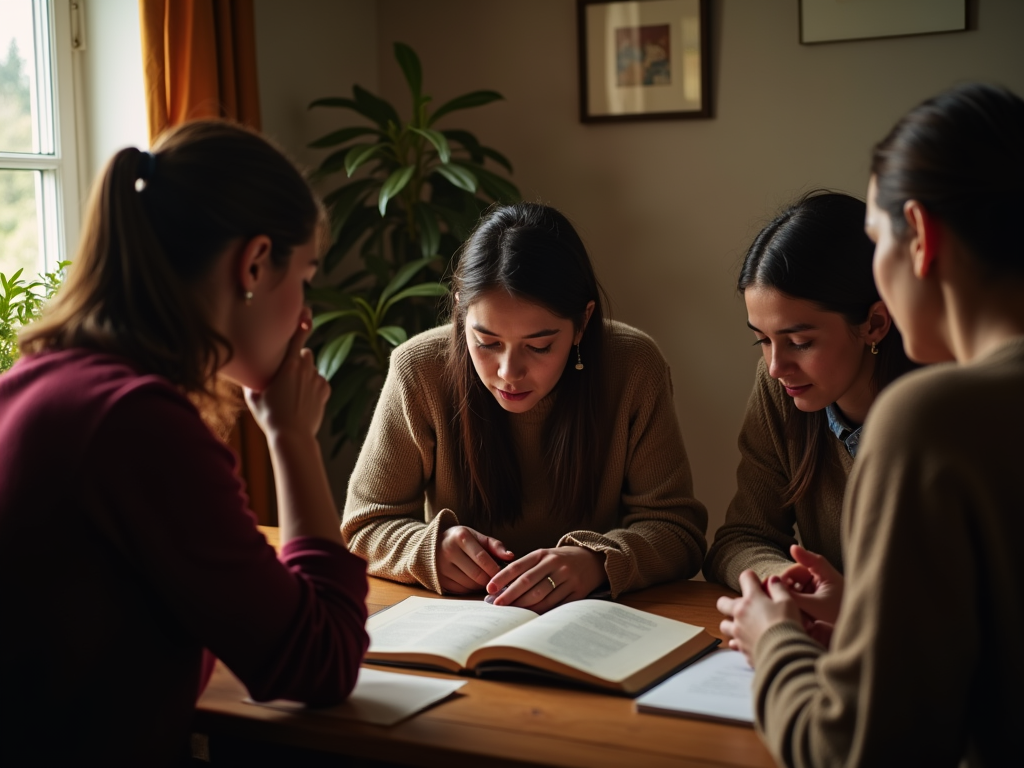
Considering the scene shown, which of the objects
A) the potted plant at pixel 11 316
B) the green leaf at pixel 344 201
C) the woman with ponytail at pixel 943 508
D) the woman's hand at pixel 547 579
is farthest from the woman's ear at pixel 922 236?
the green leaf at pixel 344 201

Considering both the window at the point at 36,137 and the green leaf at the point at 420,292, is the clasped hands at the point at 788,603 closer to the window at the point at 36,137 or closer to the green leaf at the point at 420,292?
the green leaf at the point at 420,292

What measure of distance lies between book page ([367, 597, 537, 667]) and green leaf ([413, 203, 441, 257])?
1.56 m

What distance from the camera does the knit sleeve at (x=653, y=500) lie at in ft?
5.53

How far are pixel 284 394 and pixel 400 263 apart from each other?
6.60 ft

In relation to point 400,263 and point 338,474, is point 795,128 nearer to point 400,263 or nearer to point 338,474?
point 400,263

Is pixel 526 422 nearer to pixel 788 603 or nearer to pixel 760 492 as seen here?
pixel 760 492

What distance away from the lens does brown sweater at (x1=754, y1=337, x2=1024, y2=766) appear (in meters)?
0.87

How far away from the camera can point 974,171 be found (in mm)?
957

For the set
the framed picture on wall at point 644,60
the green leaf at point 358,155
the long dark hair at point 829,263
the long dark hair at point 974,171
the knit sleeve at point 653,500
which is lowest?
the knit sleeve at point 653,500

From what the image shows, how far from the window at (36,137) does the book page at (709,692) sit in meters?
2.00

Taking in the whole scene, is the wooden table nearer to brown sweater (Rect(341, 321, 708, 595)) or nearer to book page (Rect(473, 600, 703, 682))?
book page (Rect(473, 600, 703, 682))

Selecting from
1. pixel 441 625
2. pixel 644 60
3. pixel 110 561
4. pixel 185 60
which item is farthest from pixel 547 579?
pixel 644 60

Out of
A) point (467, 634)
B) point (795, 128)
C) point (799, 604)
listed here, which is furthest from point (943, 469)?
point (795, 128)

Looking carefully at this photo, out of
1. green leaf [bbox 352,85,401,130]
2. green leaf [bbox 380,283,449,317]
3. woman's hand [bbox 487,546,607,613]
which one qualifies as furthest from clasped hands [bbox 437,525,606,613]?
green leaf [bbox 352,85,401,130]
